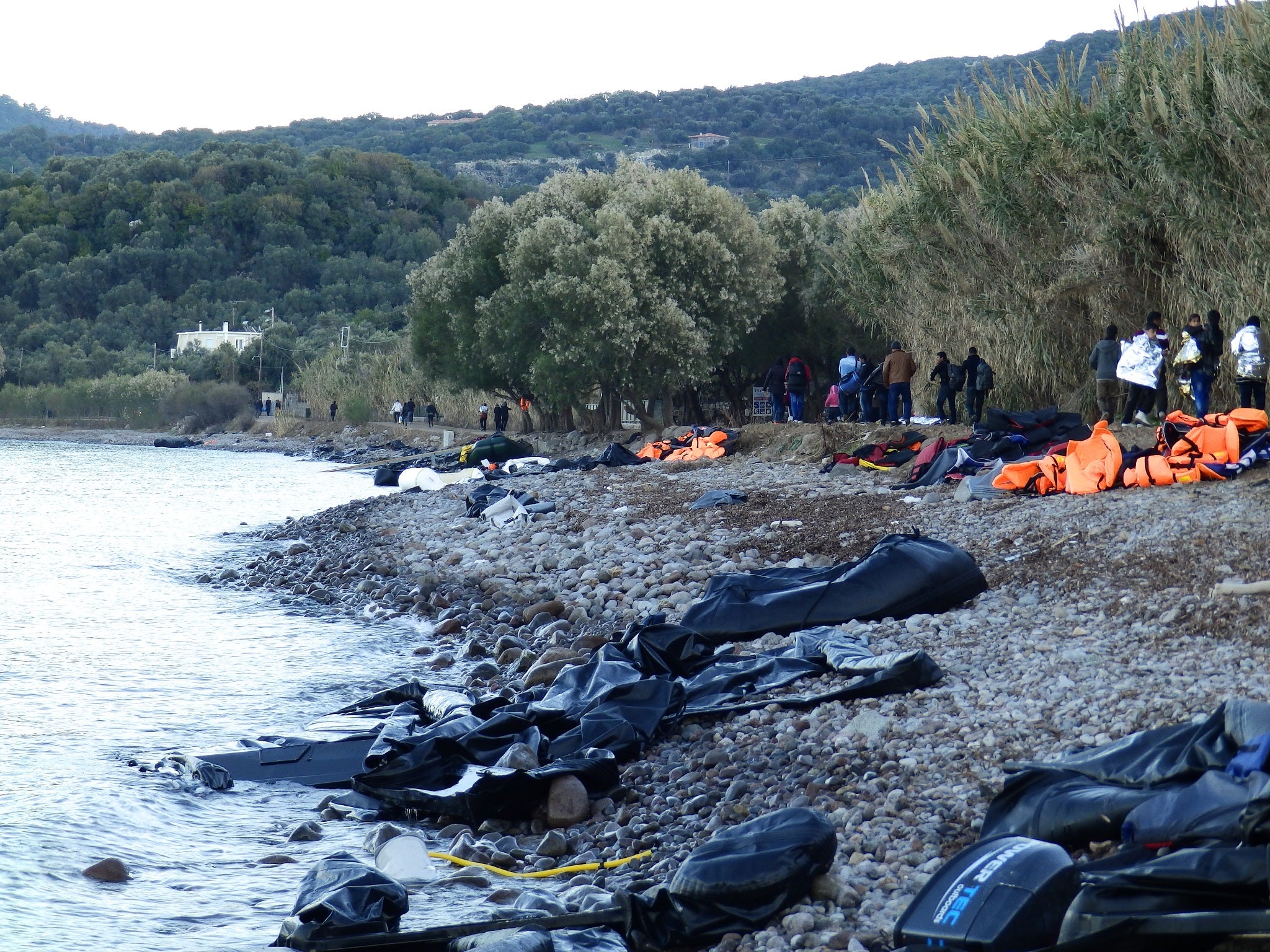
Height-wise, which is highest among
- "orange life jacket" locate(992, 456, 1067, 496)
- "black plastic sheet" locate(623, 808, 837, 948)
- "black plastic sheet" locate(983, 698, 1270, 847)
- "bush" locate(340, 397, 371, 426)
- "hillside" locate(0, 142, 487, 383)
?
"hillside" locate(0, 142, 487, 383)

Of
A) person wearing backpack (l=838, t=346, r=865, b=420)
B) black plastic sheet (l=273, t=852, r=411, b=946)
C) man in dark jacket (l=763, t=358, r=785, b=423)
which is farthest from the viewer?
man in dark jacket (l=763, t=358, r=785, b=423)

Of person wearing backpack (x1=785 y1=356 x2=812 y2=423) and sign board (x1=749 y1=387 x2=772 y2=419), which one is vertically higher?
person wearing backpack (x1=785 y1=356 x2=812 y2=423)

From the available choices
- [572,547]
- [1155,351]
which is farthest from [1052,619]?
[1155,351]

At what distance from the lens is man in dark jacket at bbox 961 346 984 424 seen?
18.0 metres

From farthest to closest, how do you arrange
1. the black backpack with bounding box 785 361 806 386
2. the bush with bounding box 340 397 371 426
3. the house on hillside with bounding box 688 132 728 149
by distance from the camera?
the house on hillside with bounding box 688 132 728 149, the bush with bounding box 340 397 371 426, the black backpack with bounding box 785 361 806 386

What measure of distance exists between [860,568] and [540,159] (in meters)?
141

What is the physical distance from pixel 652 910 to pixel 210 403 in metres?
78.9

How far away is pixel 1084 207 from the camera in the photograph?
53.7 feet

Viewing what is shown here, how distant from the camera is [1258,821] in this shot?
3.07m

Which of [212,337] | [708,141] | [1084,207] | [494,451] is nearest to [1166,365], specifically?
[1084,207]

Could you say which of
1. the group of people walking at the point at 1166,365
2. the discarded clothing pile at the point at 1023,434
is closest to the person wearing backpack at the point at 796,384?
the group of people walking at the point at 1166,365

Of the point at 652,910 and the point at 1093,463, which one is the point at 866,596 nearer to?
the point at 652,910

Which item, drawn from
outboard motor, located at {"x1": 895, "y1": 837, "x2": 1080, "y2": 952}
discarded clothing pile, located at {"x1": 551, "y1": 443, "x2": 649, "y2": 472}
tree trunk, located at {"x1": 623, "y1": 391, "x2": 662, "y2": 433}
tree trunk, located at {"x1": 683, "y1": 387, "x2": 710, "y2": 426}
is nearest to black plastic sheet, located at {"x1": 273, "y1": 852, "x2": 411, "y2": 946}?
outboard motor, located at {"x1": 895, "y1": 837, "x2": 1080, "y2": 952}

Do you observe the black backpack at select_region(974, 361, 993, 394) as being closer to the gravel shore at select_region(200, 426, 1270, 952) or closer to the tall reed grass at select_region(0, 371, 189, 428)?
the gravel shore at select_region(200, 426, 1270, 952)
